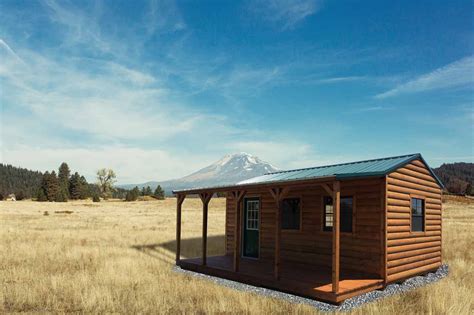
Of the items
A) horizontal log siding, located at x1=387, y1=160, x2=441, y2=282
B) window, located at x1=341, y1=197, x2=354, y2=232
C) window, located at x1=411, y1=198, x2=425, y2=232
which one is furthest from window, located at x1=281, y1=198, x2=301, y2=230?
window, located at x1=411, y1=198, x2=425, y2=232

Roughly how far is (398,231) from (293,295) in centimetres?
372

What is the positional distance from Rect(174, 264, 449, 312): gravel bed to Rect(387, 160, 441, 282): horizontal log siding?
0.78 ft

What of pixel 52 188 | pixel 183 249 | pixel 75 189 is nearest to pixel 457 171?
pixel 75 189

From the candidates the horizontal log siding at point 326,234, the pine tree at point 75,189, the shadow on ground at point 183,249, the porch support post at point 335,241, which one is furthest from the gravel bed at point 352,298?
the pine tree at point 75,189

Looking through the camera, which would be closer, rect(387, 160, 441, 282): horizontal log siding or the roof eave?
the roof eave

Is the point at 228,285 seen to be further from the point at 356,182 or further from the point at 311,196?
the point at 356,182

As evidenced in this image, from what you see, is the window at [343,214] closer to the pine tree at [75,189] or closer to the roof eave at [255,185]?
the roof eave at [255,185]

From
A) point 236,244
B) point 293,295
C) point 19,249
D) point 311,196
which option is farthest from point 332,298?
point 19,249

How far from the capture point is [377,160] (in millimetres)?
12805

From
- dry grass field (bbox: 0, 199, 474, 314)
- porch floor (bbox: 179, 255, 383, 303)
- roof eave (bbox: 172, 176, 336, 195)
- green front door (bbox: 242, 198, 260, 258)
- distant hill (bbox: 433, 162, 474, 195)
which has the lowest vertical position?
dry grass field (bbox: 0, 199, 474, 314)

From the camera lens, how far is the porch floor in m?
9.32

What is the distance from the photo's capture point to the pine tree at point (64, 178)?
77.9 m

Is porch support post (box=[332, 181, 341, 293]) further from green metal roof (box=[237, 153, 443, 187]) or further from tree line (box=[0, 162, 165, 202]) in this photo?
tree line (box=[0, 162, 165, 202])

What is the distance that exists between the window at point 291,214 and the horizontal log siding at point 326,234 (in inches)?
7.2
